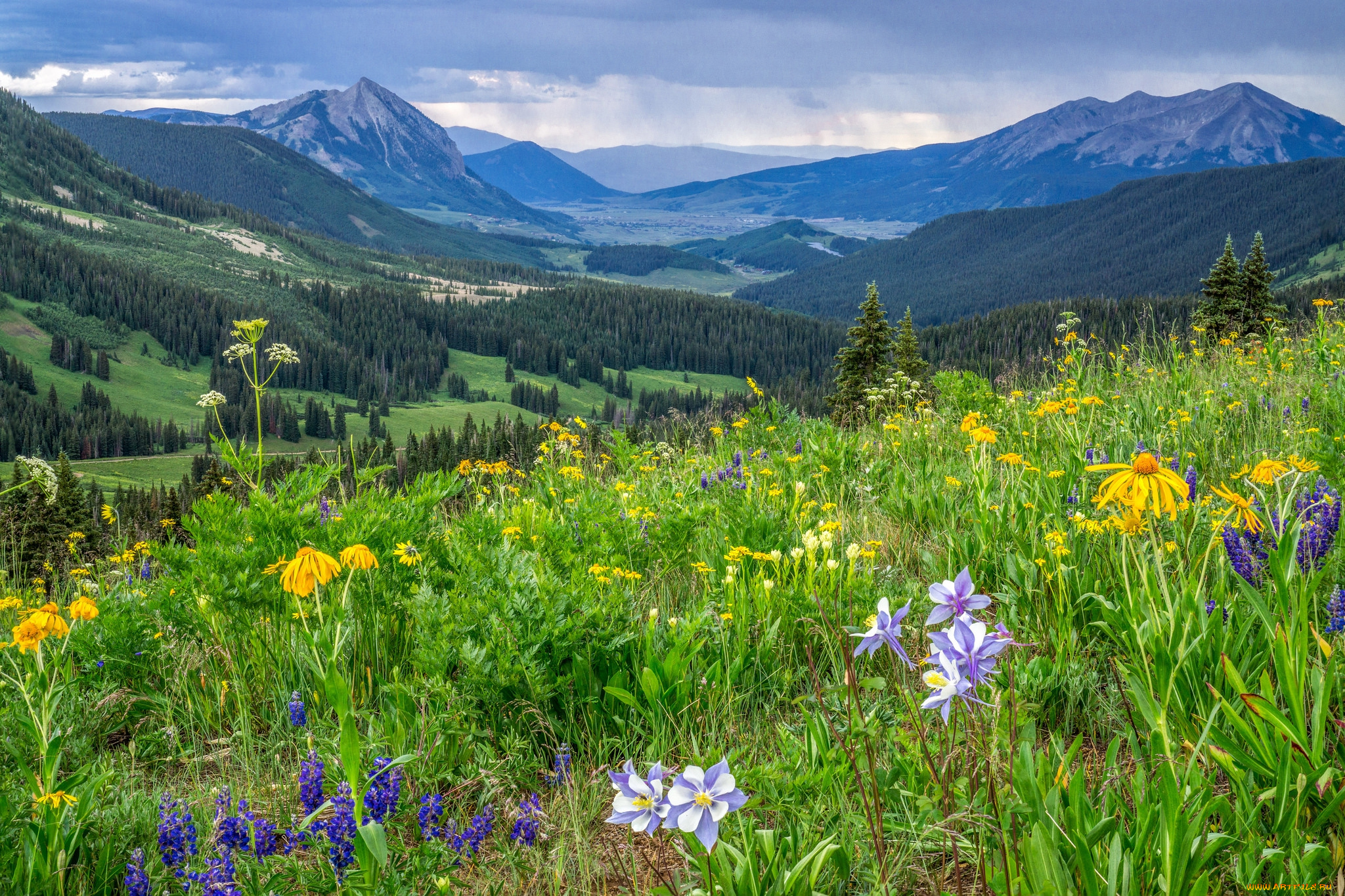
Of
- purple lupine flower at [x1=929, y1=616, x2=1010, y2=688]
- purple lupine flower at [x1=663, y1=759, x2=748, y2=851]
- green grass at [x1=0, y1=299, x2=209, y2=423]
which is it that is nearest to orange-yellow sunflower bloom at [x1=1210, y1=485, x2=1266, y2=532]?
purple lupine flower at [x1=929, y1=616, x2=1010, y2=688]

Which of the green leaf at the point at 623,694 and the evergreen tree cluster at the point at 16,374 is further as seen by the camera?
the evergreen tree cluster at the point at 16,374

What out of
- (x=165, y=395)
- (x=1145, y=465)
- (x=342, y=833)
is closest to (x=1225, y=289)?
(x=1145, y=465)

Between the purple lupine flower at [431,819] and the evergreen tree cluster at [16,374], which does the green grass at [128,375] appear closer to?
the evergreen tree cluster at [16,374]

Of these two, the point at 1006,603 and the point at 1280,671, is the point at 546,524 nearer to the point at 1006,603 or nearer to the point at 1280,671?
the point at 1006,603

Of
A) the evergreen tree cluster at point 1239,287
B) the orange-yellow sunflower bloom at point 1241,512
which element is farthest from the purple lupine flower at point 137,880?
the evergreen tree cluster at point 1239,287

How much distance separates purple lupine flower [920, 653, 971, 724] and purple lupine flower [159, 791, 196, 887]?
2488mm

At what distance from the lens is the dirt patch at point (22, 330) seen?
16525 cm

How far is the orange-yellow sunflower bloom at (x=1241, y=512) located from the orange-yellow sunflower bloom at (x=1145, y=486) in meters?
0.30

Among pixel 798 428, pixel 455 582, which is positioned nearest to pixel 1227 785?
pixel 455 582

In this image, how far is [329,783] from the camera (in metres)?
2.84

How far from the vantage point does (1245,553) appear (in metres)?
3.43

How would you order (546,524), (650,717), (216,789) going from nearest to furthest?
(216,789)
(650,717)
(546,524)

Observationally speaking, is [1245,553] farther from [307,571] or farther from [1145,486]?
[307,571]

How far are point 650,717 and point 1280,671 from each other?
241cm
